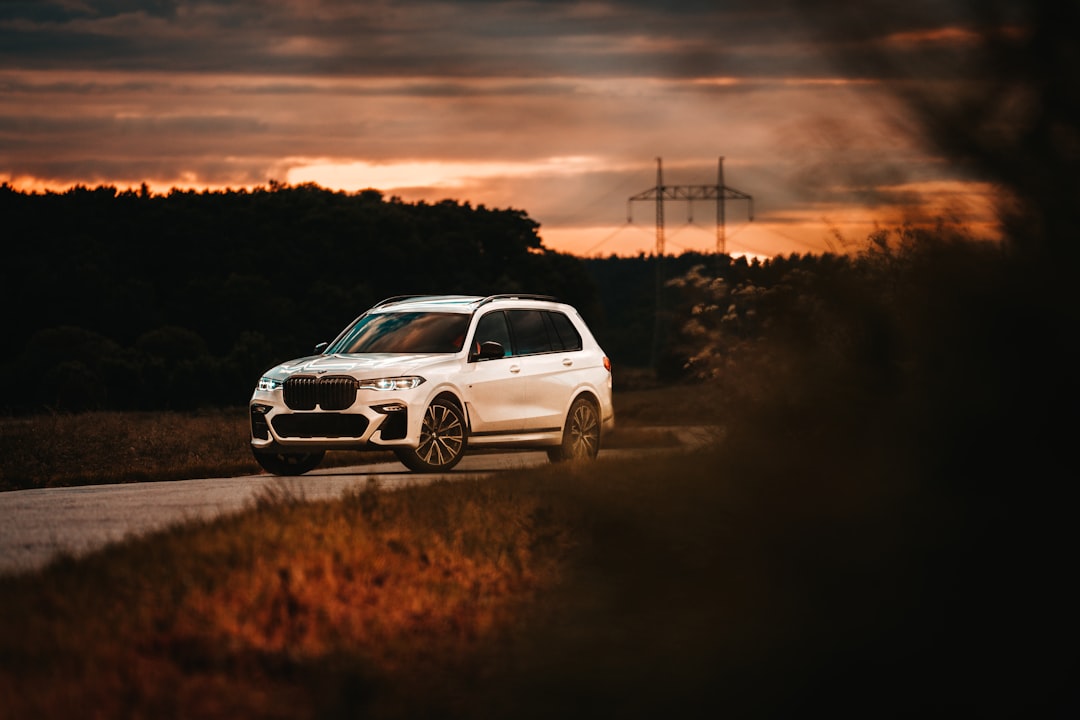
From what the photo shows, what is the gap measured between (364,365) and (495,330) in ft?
6.21

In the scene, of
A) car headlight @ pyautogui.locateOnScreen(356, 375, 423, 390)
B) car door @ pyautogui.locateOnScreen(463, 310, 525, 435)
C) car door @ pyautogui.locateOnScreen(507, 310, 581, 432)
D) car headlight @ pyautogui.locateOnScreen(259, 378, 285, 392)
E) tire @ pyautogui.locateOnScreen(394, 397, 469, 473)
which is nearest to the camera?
car headlight @ pyautogui.locateOnScreen(356, 375, 423, 390)

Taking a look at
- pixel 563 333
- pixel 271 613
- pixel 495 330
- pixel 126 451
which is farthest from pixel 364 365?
pixel 271 613

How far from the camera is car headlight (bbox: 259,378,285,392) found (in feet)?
53.9

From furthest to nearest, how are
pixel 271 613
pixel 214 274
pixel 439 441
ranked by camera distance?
pixel 214 274 < pixel 439 441 < pixel 271 613

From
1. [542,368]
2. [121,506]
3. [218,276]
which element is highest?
[218,276]

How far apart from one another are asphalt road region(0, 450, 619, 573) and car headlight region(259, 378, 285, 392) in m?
0.99

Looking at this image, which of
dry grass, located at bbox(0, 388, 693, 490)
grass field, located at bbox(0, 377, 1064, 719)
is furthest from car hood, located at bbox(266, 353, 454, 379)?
grass field, located at bbox(0, 377, 1064, 719)

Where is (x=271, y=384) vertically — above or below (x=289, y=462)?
above

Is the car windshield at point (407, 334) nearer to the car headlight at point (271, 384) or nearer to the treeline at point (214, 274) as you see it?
the car headlight at point (271, 384)

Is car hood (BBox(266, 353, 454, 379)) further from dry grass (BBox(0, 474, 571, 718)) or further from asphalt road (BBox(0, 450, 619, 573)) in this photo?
dry grass (BBox(0, 474, 571, 718))

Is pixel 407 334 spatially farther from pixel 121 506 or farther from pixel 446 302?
pixel 121 506

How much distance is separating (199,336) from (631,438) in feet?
160

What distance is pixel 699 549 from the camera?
33.7 ft

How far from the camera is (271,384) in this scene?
1653cm
